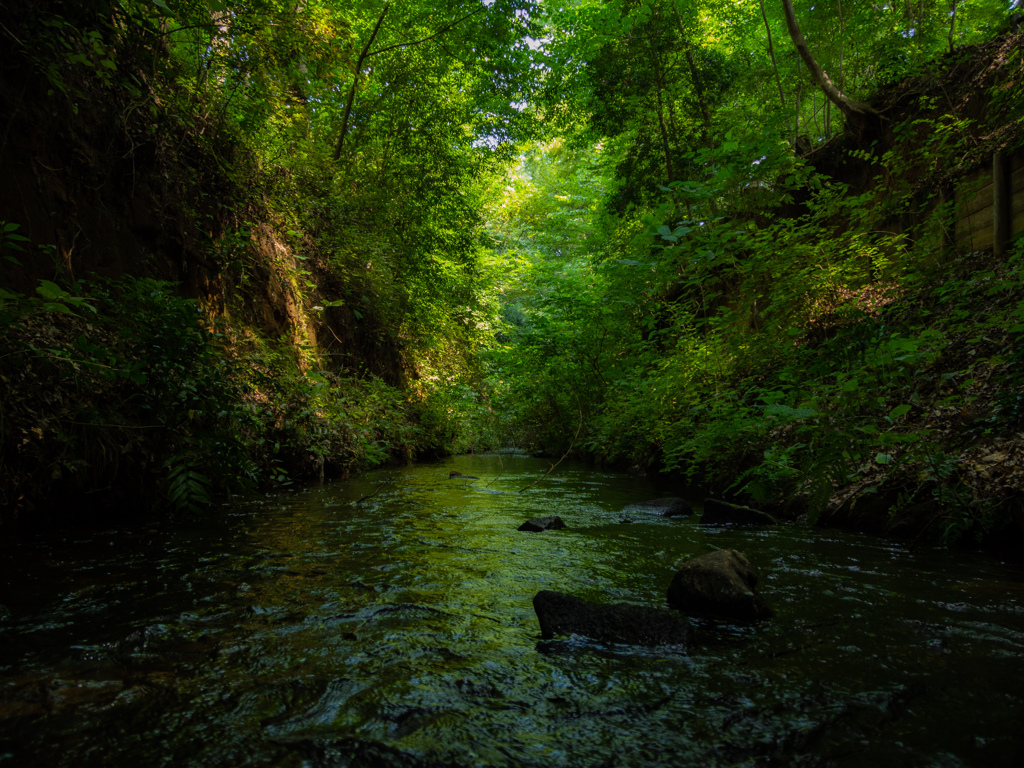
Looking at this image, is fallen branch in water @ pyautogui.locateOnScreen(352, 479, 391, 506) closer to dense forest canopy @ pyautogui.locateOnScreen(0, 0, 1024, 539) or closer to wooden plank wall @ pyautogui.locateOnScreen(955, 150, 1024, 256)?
dense forest canopy @ pyautogui.locateOnScreen(0, 0, 1024, 539)

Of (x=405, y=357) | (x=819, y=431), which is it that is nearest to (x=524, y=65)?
(x=405, y=357)

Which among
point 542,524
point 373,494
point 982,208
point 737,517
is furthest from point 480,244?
point 737,517

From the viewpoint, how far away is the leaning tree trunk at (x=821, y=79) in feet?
23.4

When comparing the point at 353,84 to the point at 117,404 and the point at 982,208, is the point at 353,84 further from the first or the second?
the point at 982,208

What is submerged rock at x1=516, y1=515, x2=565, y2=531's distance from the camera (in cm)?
489

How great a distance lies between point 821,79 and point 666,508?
20.3ft

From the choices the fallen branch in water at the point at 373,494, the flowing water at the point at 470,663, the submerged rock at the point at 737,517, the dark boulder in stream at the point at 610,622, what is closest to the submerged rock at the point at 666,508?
the submerged rock at the point at 737,517

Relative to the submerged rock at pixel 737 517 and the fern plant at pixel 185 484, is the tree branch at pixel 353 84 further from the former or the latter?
the submerged rock at pixel 737 517

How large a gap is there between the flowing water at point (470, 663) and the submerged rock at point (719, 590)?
138mm

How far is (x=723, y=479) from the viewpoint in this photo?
732cm

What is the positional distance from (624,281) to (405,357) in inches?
223

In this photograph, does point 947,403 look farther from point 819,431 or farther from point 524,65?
point 524,65

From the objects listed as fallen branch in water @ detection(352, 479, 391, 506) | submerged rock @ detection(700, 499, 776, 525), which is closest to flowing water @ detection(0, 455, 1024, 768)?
submerged rock @ detection(700, 499, 776, 525)

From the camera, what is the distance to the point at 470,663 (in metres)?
2.17
